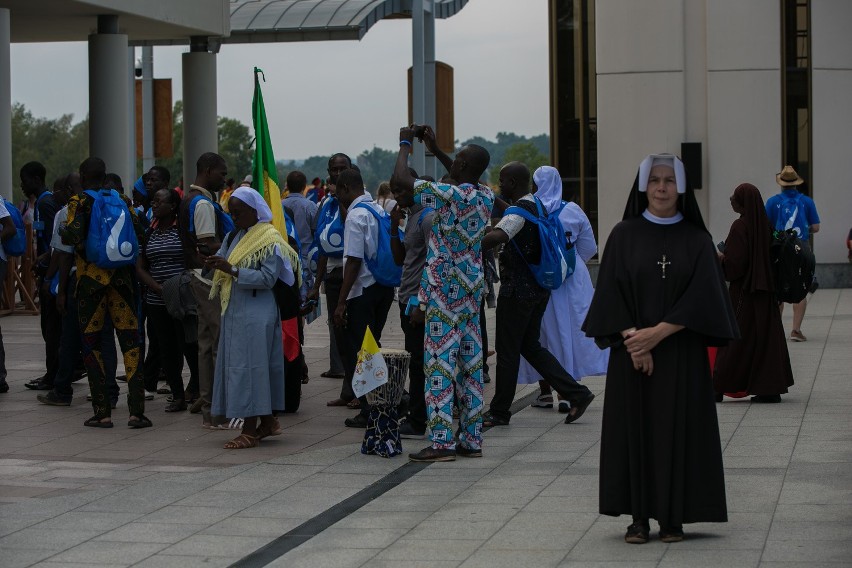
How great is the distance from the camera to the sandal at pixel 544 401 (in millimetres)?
11312

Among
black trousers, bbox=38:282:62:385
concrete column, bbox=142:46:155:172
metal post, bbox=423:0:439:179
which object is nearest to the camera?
black trousers, bbox=38:282:62:385

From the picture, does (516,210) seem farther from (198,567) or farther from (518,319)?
(198,567)

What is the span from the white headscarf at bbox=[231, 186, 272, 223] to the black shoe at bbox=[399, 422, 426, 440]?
5.76 feet

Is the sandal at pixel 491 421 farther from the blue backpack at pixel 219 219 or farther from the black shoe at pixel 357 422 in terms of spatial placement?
the blue backpack at pixel 219 219

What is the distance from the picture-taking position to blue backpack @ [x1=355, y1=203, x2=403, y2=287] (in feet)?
34.0

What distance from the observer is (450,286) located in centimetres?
879

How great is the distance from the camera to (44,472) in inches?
348

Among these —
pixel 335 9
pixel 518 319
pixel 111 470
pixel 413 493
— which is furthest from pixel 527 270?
pixel 335 9

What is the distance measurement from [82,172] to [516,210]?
328 cm

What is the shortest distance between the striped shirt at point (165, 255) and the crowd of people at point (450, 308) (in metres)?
0.02

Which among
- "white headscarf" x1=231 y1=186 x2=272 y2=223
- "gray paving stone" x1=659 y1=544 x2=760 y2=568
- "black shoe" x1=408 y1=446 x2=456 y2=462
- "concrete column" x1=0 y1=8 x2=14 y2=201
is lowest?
"gray paving stone" x1=659 y1=544 x2=760 y2=568

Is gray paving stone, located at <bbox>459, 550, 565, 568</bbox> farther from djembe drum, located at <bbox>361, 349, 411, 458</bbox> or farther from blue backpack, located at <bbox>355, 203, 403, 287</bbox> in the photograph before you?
blue backpack, located at <bbox>355, 203, 403, 287</bbox>

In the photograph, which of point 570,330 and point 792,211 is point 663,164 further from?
point 792,211

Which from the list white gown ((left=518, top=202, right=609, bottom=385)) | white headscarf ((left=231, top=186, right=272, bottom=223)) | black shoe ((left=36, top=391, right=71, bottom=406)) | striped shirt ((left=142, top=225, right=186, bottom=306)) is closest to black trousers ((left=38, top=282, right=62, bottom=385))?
black shoe ((left=36, top=391, right=71, bottom=406))
